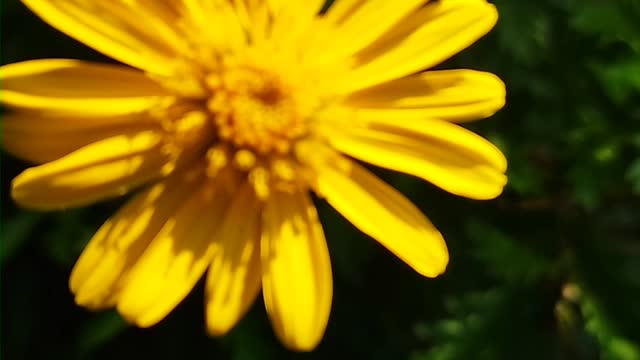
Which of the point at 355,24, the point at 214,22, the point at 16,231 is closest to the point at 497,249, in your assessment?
the point at 355,24

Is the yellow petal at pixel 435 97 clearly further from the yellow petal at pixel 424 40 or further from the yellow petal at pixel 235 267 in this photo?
the yellow petal at pixel 235 267

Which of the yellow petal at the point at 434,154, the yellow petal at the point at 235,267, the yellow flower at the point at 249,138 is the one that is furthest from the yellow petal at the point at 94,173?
the yellow petal at the point at 434,154

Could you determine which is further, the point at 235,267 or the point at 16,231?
the point at 16,231

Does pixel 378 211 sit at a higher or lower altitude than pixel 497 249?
higher

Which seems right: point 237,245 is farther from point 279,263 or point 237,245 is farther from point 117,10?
point 117,10

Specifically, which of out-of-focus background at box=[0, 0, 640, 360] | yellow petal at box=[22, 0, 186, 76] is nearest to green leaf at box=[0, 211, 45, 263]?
out-of-focus background at box=[0, 0, 640, 360]

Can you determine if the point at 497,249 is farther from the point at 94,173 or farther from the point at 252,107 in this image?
the point at 94,173

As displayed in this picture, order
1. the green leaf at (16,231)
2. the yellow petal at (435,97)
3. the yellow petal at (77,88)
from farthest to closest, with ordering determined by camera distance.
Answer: the green leaf at (16,231)
the yellow petal at (435,97)
the yellow petal at (77,88)
